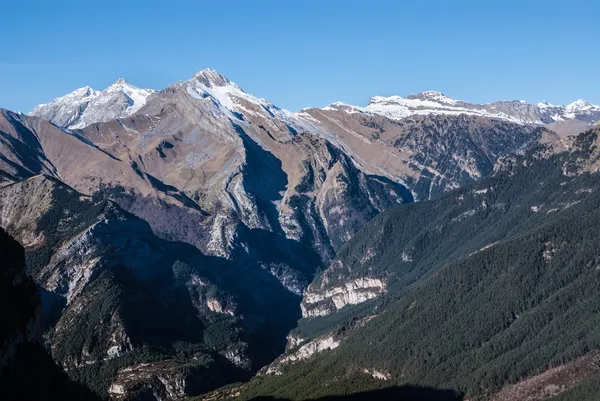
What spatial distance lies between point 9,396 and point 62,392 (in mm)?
21148

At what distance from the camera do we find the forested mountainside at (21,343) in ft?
512

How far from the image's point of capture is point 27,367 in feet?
537

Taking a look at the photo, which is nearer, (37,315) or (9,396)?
(9,396)

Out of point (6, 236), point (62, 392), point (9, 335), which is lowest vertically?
point (62, 392)

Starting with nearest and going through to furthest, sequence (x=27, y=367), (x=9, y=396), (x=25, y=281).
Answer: (x=9, y=396)
(x=27, y=367)
(x=25, y=281)

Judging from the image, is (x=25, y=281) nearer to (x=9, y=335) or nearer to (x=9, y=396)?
(x=9, y=335)

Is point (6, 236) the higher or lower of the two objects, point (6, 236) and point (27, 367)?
the higher

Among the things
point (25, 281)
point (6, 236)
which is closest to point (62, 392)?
point (25, 281)

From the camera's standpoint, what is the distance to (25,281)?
17562 cm

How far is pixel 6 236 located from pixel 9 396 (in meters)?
42.3

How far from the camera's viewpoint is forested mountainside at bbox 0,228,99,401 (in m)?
156

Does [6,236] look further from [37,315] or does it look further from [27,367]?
[27,367]

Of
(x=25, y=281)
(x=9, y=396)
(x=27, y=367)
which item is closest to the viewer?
(x=9, y=396)

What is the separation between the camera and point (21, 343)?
16450 cm
